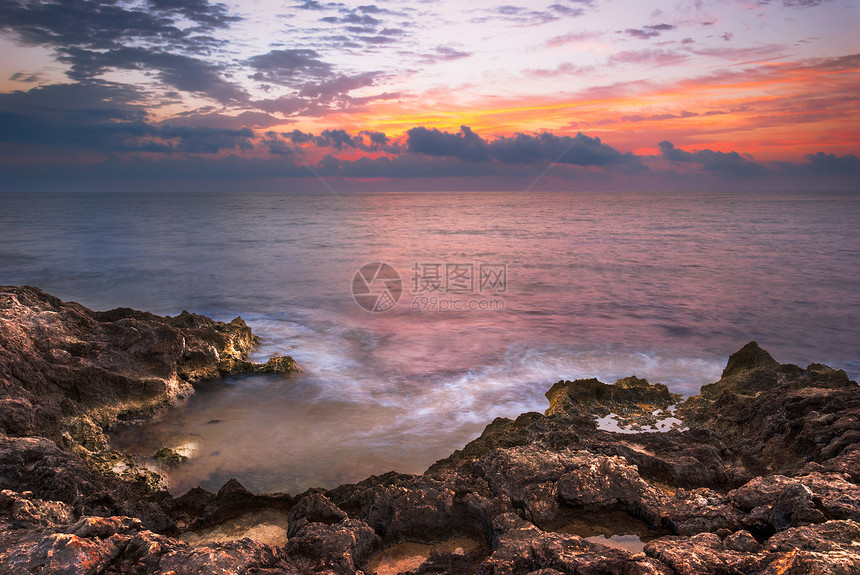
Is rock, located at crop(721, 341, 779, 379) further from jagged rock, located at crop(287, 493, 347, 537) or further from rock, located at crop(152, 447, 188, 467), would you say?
rock, located at crop(152, 447, 188, 467)

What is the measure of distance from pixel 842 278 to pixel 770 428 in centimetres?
1743

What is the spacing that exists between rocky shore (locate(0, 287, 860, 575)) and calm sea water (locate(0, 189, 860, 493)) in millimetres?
762

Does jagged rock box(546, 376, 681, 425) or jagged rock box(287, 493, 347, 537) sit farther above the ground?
jagged rock box(287, 493, 347, 537)

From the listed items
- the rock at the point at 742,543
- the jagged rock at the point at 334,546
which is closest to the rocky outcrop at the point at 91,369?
the jagged rock at the point at 334,546

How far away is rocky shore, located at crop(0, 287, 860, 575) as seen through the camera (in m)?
2.75

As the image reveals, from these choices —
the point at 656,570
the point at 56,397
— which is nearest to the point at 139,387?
the point at 56,397

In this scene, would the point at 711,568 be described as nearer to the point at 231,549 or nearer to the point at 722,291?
the point at 231,549

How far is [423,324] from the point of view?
39.7ft

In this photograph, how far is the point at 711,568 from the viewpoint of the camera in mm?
2678

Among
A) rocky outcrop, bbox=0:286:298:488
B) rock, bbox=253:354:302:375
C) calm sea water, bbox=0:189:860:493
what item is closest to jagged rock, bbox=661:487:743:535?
calm sea water, bbox=0:189:860:493

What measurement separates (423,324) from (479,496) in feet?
27.5

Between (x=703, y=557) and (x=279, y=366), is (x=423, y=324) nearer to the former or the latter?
(x=279, y=366)

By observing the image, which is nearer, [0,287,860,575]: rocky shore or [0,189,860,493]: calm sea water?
[0,287,860,575]: rocky shore

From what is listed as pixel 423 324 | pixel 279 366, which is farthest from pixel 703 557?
pixel 423 324
